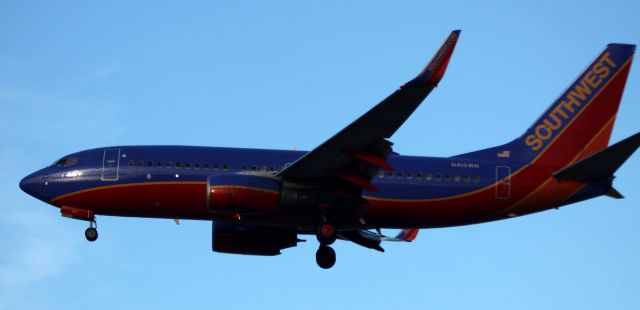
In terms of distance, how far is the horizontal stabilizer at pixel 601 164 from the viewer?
44959mm

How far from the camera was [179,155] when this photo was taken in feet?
160

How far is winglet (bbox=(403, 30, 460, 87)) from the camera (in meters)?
38.9

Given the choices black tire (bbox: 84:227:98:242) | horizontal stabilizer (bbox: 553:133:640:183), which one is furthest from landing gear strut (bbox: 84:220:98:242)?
horizontal stabilizer (bbox: 553:133:640:183)

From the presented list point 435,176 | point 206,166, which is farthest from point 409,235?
point 206,166

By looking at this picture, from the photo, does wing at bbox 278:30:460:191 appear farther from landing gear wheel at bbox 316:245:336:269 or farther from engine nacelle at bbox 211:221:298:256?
engine nacelle at bbox 211:221:298:256

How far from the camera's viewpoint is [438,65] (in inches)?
1534

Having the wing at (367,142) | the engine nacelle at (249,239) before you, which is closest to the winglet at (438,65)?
the wing at (367,142)

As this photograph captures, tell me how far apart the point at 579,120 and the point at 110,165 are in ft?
65.7

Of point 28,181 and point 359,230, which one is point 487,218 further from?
point 28,181

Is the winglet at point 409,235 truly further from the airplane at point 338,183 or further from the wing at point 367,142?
the wing at point 367,142

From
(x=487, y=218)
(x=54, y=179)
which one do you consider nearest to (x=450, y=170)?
(x=487, y=218)

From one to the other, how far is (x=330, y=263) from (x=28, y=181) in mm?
13328

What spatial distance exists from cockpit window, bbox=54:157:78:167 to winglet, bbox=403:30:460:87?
1716cm

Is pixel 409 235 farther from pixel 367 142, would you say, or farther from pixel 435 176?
pixel 367 142
